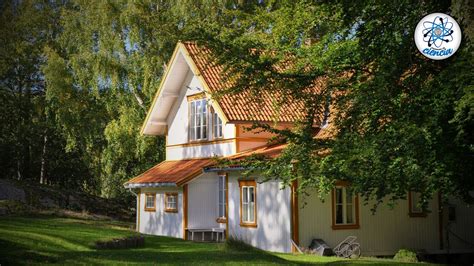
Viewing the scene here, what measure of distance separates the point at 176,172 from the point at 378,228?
369 inches

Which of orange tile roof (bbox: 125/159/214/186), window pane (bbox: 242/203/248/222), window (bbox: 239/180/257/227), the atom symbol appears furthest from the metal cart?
the atom symbol

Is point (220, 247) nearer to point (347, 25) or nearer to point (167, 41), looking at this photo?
point (347, 25)

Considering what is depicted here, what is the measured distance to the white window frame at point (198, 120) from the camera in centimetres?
2709

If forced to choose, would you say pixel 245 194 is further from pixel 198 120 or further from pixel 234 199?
pixel 198 120

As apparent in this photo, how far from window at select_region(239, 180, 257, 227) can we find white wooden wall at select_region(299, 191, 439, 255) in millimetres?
2395

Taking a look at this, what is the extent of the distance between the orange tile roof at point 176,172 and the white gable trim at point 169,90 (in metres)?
1.95

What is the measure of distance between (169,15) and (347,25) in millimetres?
19511

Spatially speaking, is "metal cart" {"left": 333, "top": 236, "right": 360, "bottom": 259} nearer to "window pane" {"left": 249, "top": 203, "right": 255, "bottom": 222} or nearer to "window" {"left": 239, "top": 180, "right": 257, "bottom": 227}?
"window" {"left": 239, "top": 180, "right": 257, "bottom": 227}

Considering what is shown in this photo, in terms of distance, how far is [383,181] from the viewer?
40.6 ft

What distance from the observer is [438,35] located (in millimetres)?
12859

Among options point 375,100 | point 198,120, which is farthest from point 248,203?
point 375,100

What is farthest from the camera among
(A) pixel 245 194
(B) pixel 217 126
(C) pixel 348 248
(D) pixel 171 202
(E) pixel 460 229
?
(D) pixel 171 202

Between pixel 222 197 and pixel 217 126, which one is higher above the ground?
pixel 217 126

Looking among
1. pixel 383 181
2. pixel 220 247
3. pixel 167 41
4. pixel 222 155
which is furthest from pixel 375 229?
pixel 167 41
